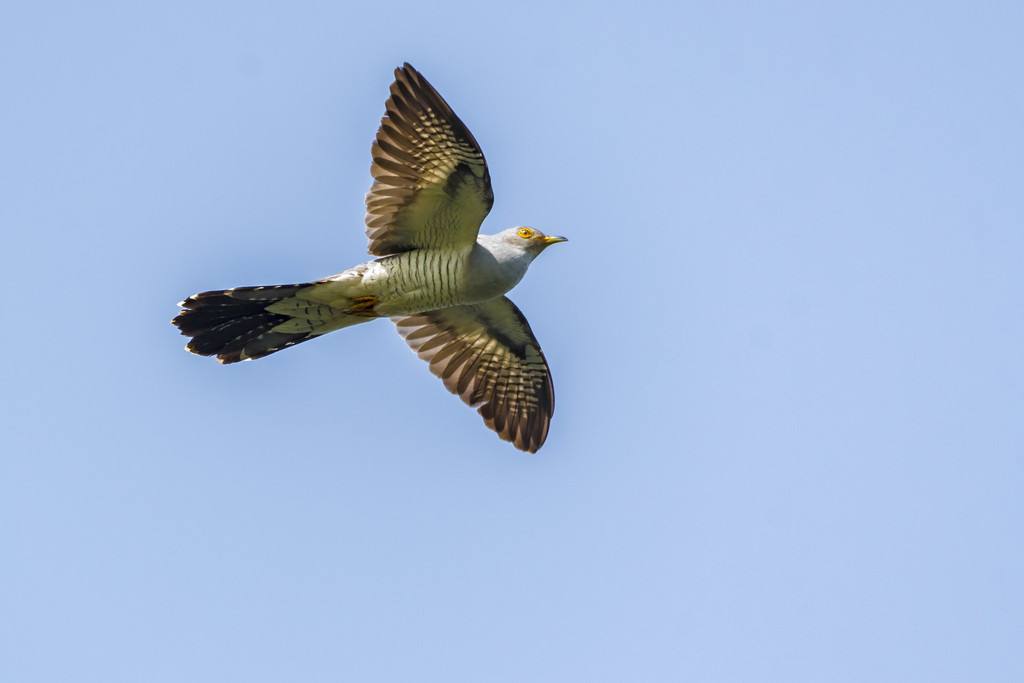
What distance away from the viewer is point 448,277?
38.3ft

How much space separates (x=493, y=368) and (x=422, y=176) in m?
2.71

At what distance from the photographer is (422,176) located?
11.3 metres

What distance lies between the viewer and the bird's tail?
37.9 feet

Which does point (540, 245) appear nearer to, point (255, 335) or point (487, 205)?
point (487, 205)

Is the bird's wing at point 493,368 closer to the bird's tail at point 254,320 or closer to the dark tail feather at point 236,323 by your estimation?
the bird's tail at point 254,320

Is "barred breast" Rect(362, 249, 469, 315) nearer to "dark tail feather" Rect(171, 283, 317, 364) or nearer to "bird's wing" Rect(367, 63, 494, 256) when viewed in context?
"bird's wing" Rect(367, 63, 494, 256)

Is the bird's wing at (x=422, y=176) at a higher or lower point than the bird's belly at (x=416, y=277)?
higher

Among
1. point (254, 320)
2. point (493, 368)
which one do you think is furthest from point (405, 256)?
point (493, 368)

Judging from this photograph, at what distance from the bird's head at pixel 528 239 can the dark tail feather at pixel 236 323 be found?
173cm

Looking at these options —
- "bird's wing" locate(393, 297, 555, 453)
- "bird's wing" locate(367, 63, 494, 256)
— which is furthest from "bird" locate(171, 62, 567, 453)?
"bird's wing" locate(393, 297, 555, 453)

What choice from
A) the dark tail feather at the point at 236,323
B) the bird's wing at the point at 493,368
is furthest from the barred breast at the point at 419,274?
the bird's wing at the point at 493,368

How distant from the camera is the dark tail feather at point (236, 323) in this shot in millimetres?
11539

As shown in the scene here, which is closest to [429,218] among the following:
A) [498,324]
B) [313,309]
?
[313,309]

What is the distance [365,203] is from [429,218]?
55cm
